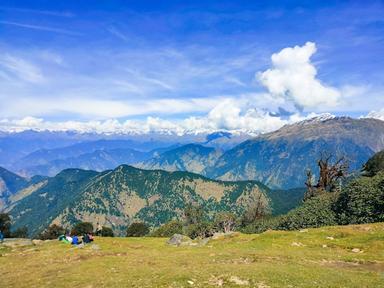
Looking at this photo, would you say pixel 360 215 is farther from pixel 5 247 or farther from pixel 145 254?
pixel 5 247

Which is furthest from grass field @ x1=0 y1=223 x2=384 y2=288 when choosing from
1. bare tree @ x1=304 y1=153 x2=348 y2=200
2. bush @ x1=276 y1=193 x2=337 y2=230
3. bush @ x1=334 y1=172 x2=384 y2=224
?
bare tree @ x1=304 y1=153 x2=348 y2=200

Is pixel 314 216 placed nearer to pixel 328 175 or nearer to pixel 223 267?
pixel 328 175

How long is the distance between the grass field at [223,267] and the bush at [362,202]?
16.2 m

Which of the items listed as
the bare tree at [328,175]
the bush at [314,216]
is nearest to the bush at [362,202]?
the bush at [314,216]

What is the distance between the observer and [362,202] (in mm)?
82500

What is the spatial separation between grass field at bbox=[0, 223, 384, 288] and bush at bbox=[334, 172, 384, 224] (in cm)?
1617

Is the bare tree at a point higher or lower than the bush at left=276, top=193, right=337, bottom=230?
higher

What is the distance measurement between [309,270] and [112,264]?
22.8 metres

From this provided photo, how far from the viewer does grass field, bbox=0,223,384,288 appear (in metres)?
34.4

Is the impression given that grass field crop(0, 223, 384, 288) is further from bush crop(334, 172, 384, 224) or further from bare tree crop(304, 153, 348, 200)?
→ bare tree crop(304, 153, 348, 200)

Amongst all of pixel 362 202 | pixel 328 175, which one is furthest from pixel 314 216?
pixel 328 175

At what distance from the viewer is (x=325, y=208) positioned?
316 feet

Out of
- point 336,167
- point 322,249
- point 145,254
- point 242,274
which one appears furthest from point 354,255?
point 336,167

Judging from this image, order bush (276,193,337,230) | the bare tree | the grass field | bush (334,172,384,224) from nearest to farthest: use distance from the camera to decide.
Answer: the grass field, bush (334,172,384,224), bush (276,193,337,230), the bare tree
